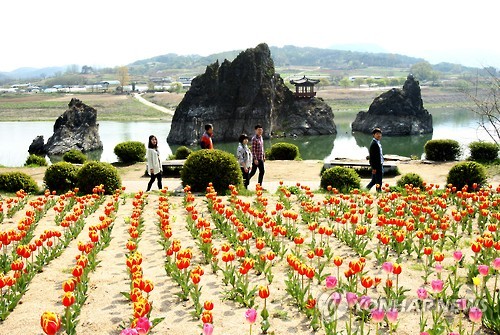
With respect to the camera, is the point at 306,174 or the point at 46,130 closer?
the point at 306,174

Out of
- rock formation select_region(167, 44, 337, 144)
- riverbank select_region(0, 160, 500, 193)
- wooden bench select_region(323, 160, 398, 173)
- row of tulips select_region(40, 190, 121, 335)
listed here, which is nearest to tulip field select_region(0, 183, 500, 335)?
row of tulips select_region(40, 190, 121, 335)

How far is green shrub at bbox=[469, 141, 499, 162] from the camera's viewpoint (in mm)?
25516

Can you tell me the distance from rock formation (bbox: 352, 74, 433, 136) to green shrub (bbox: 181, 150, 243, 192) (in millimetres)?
68154

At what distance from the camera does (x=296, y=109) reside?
8225cm

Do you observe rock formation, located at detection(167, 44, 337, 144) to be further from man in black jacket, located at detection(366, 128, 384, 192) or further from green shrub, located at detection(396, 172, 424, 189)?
man in black jacket, located at detection(366, 128, 384, 192)

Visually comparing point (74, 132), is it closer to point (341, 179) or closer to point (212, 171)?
point (212, 171)

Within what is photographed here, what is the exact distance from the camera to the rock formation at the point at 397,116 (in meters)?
80.2

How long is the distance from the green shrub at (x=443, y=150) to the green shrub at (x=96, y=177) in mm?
18526

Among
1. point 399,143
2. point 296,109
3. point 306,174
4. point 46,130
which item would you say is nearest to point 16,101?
point 46,130

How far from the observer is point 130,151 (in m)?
28.9

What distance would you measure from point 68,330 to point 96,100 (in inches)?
5343

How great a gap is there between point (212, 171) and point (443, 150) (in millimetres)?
16714

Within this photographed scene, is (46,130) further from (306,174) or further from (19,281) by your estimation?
(19,281)

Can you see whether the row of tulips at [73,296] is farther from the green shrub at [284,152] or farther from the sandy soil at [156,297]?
the green shrub at [284,152]
